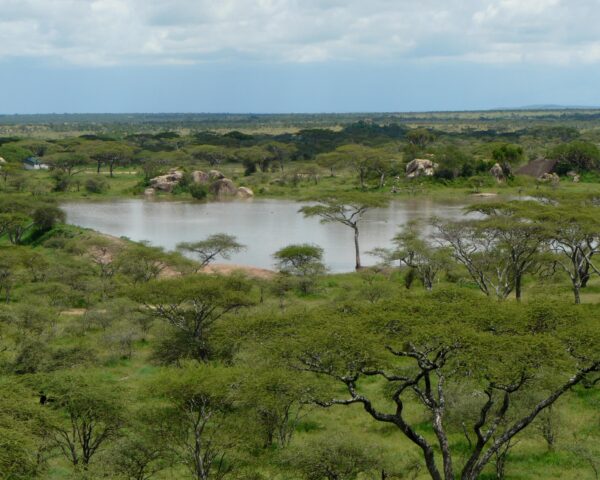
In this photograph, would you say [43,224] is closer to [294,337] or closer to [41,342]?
[41,342]

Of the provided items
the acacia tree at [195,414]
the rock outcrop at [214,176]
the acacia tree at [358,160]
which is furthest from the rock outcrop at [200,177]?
the acacia tree at [195,414]

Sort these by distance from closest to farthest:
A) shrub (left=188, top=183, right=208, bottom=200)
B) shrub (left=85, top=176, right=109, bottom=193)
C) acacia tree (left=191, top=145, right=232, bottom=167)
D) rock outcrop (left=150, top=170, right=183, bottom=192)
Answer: shrub (left=188, top=183, right=208, bottom=200) → shrub (left=85, top=176, right=109, bottom=193) → rock outcrop (left=150, top=170, right=183, bottom=192) → acacia tree (left=191, top=145, right=232, bottom=167)

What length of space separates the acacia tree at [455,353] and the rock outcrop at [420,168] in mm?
55074

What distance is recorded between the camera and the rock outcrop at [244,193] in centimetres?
6594

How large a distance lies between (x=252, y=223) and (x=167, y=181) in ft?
67.8

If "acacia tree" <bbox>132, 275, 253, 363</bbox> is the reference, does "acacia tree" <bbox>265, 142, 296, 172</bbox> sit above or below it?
above

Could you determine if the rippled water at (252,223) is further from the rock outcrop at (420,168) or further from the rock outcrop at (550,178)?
the rock outcrop at (550,178)

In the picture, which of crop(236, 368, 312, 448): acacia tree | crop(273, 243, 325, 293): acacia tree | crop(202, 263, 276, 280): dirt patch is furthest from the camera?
crop(202, 263, 276, 280): dirt patch

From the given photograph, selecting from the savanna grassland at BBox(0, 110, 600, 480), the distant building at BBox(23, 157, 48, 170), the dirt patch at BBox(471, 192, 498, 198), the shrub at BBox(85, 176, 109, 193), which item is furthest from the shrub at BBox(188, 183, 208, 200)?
the distant building at BBox(23, 157, 48, 170)

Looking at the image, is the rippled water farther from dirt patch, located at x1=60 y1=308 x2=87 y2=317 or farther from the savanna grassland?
dirt patch, located at x1=60 y1=308 x2=87 y2=317

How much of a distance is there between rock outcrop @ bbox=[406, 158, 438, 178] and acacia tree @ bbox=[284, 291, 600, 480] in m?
55.1

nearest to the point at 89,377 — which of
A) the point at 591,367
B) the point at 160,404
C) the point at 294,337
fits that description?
the point at 160,404

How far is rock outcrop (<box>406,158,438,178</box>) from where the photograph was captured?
Answer: 6875 cm

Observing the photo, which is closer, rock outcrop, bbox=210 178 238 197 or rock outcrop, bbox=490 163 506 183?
rock outcrop, bbox=210 178 238 197
